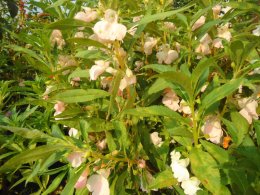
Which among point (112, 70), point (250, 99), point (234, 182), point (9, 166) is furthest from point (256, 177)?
point (9, 166)

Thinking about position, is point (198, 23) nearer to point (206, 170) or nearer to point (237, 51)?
point (237, 51)

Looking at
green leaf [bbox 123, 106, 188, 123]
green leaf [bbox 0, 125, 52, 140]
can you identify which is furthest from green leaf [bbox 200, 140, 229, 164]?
green leaf [bbox 0, 125, 52, 140]

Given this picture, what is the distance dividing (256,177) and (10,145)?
5.00ft

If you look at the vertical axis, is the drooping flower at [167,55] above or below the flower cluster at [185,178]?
A: above

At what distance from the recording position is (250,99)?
128cm

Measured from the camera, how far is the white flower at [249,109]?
4.14 feet

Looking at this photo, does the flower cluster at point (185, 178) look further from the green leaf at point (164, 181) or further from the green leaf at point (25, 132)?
the green leaf at point (25, 132)

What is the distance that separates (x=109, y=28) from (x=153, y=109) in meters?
0.30

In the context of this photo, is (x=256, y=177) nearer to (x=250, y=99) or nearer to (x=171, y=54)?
(x=250, y=99)

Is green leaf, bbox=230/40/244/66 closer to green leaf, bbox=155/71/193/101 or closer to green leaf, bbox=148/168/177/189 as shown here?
green leaf, bbox=155/71/193/101

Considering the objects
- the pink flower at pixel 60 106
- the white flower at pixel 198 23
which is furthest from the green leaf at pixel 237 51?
the pink flower at pixel 60 106

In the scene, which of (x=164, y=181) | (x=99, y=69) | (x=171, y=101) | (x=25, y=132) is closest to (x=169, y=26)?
(x=171, y=101)

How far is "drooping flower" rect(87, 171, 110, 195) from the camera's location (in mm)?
1196

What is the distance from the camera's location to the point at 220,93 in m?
1.09
